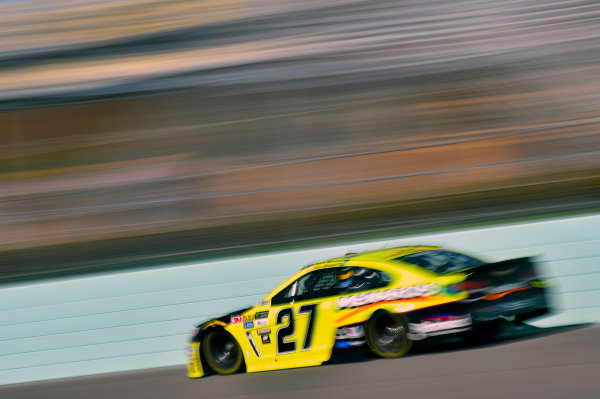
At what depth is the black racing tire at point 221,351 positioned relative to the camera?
8824 millimetres

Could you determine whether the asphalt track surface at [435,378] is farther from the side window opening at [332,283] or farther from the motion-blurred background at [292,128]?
the motion-blurred background at [292,128]

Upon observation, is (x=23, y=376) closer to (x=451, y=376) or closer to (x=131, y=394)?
(x=131, y=394)

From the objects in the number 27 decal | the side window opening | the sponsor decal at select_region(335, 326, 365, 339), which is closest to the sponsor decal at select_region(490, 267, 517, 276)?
→ the side window opening

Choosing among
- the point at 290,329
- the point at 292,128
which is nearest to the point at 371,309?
the point at 290,329

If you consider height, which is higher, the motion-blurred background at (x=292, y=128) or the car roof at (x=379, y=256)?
the motion-blurred background at (x=292, y=128)

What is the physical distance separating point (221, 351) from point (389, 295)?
7.65 feet

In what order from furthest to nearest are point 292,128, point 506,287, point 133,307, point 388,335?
point 292,128
point 133,307
point 388,335
point 506,287

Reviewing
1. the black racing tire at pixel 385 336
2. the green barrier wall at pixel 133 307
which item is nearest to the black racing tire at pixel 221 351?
the green barrier wall at pixel 133 307

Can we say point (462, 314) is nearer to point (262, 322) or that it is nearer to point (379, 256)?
point (379, 256)

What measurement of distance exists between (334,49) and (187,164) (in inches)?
119

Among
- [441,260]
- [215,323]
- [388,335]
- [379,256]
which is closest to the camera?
[388,335]

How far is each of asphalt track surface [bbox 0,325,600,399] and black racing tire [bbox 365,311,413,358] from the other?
10 centimetres

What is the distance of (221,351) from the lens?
29.4 feet

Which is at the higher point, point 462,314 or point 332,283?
point 332,283
